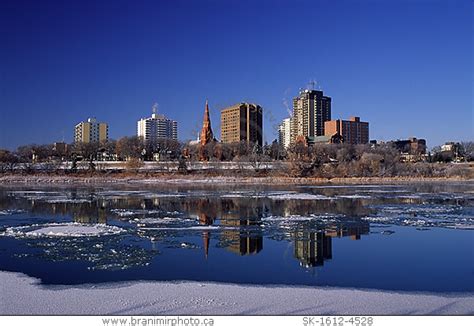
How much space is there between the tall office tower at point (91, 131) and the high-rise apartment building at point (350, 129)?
32.3 meters

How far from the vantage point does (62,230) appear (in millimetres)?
8500

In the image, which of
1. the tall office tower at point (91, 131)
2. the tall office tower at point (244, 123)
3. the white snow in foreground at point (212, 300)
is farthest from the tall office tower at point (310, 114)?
the white snow in foreground at point (212, 300)

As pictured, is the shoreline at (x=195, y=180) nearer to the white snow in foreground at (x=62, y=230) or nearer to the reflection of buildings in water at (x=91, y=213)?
the reflection of buildings in water at (x=91, y=213)

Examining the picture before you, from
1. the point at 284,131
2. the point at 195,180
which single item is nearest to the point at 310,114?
the point at 284,131

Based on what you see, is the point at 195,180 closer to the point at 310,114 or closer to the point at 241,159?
the point at 241,159

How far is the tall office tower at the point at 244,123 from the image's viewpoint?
212ft

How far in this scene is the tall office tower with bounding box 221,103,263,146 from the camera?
6469 centimetres

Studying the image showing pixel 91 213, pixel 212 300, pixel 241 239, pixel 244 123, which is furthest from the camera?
pixel 244 123

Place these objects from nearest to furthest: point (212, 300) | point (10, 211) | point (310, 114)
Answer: point (212, 300)
point (10, 211)
point (310, 114)

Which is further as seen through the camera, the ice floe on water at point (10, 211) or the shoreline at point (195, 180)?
the shoreline at point (195, 180)

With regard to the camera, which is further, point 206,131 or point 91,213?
point 206,131

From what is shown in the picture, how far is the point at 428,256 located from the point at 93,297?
13.7ft

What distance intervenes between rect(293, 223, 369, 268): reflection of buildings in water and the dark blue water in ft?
0.04

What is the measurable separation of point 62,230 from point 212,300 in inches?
198
